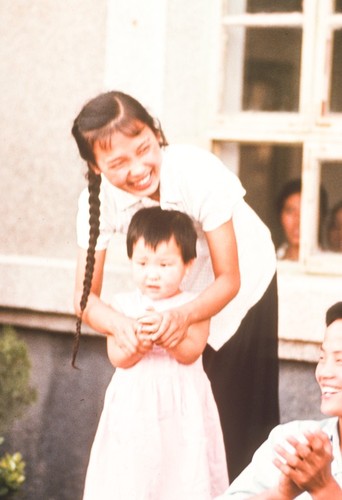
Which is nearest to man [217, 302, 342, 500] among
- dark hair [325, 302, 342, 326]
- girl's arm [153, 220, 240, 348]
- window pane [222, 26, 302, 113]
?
dark hair [325, 302, 342, 326]

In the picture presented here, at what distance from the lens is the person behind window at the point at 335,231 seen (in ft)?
13.9

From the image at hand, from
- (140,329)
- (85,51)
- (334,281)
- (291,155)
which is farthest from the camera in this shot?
(291,155)

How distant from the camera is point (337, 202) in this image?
440cm

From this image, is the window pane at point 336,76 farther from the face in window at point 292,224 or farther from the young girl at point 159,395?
the young girl at point 159,395

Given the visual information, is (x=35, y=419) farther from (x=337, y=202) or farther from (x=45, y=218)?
(x=337, y=202)

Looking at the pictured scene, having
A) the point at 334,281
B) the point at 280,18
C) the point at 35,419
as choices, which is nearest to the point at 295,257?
the point at 334,281

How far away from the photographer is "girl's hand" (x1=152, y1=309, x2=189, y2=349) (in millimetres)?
3475

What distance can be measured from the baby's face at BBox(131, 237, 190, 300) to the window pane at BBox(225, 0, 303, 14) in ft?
3.71

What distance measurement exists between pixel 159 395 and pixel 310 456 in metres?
1.05

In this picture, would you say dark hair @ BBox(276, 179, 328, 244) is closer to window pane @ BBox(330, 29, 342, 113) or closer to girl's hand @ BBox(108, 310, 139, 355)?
window pane @ BBox(330, 29, 342, 113)

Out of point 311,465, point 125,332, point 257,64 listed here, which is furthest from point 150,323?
point 257,64

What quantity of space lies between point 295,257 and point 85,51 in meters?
1.03

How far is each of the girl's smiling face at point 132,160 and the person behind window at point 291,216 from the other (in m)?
0.88

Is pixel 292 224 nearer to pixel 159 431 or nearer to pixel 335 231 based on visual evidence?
pixel 335 231
